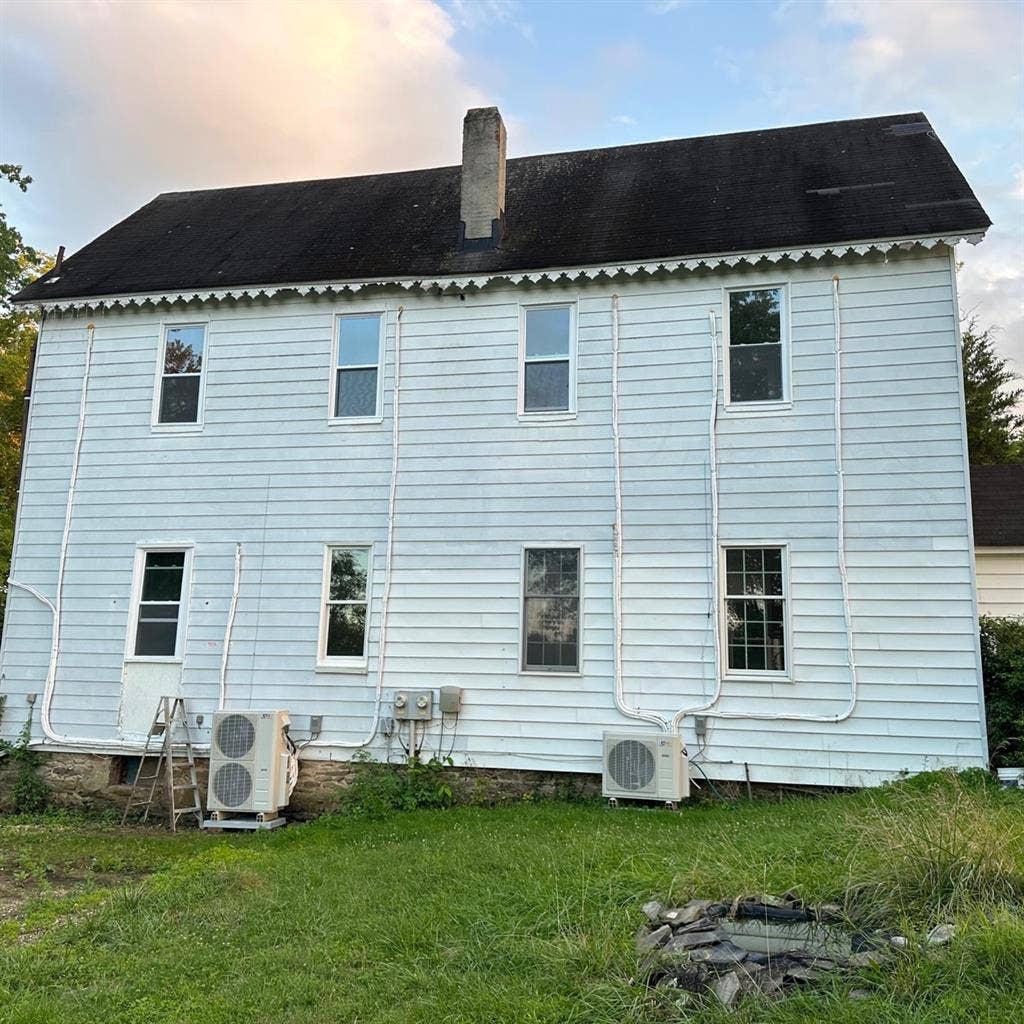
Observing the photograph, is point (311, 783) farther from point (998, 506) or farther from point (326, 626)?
point (998, 506)

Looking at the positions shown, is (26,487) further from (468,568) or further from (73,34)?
(73,34)

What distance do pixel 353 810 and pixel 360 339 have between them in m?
5.94

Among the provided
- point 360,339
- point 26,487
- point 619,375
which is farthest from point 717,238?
point 26,487

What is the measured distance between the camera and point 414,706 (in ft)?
31.3

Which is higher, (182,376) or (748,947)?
(182,376)

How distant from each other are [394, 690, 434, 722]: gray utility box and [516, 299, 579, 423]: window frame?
357cm

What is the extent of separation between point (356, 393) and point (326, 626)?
307cm

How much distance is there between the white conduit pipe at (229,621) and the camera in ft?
32.9

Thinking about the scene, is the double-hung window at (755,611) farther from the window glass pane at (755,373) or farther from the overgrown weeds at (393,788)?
the overgrown weeds at (393,788)

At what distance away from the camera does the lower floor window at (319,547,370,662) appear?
10.0 metres

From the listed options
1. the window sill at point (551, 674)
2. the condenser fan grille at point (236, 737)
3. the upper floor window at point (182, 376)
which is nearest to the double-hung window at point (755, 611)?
the window sill at point (551, 674)

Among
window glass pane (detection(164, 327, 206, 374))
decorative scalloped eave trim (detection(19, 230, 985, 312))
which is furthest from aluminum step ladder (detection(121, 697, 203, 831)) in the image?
decorative scalloped eave trim (detection(19, 230, 985, 312))

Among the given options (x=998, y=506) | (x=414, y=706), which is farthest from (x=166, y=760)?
(x=998, y=506)

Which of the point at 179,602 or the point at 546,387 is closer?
the point at 546,387
